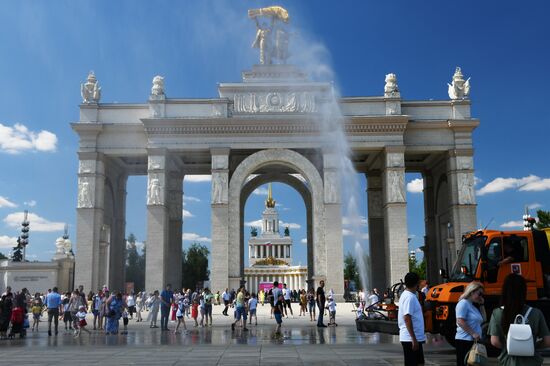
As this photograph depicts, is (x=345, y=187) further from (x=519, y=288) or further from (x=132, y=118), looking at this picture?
(x=519, y=288)


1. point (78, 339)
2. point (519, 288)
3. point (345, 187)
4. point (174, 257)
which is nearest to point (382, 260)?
point (345, 187)

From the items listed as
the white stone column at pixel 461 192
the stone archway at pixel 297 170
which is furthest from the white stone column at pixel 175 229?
the white stone column at pixel 461 192

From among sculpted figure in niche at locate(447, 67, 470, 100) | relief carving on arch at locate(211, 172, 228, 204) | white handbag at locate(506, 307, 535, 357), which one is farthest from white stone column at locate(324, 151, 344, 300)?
white handbag at locate(506, 307, 535, 357)

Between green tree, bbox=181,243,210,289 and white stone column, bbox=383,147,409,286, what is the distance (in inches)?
1819

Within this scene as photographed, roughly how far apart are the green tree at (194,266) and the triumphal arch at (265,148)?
40645 mm

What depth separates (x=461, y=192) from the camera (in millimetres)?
46375

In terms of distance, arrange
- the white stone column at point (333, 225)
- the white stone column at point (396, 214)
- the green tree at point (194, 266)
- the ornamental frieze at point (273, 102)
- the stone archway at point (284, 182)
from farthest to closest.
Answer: the green tree at point (194, 266) < the stone archway at point (284, 182) < the ornamental frieze at point (273, 102) < the white stone column at point (396, 214) < the white stone column at point (333, 225)

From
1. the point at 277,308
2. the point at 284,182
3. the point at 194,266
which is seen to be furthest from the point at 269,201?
the point at 277,308

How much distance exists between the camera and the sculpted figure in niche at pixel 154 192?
152 feet

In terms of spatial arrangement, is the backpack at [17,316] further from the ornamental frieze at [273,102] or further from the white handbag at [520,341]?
the ornamental frieze at [273,102]

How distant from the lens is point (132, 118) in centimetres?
4853

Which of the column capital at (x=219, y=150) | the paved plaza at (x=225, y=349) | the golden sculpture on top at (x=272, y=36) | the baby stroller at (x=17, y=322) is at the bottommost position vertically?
the paved plaza at (x=225, y=349)

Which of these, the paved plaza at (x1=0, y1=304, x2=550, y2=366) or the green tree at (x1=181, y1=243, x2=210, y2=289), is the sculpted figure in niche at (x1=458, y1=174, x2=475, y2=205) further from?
the green tree at (x1=181, y1=243, x2=210, y2=289)

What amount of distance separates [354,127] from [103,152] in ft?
66.6
